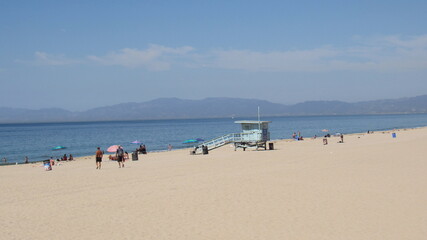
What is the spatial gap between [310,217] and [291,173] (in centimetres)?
858

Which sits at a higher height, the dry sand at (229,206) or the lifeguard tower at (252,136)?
the lifeguard tower at (252,136)

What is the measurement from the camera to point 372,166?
21.8 m

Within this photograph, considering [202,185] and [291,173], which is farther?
[291,173]

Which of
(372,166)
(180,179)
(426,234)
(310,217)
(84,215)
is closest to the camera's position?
(426,234)

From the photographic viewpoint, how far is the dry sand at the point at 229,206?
34.8ft

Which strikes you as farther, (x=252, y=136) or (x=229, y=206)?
(x=252, y=136)

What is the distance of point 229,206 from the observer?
13.2 metres

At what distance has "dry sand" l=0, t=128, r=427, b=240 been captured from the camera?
10594mm

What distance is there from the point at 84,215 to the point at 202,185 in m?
5.66

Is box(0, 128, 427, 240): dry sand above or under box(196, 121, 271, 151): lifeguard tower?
under

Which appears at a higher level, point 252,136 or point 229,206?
point 252,136

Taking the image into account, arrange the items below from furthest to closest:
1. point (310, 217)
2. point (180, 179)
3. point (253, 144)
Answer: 1. point (253, 144)
2. point (180, 179)
3. point (310, 217)

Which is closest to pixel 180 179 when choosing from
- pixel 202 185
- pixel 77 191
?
pixel 202 185

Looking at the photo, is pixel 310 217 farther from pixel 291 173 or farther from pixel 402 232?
pixel 291 173
